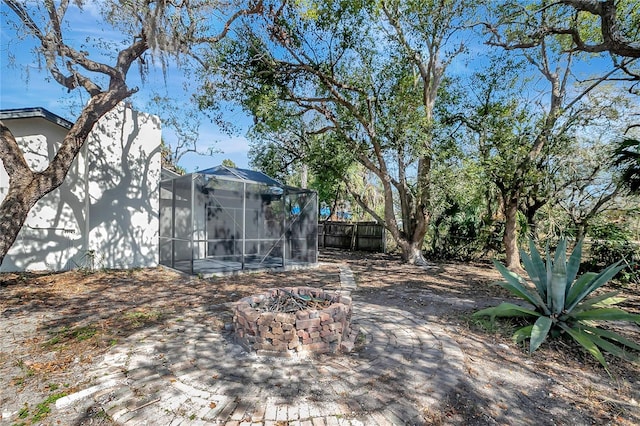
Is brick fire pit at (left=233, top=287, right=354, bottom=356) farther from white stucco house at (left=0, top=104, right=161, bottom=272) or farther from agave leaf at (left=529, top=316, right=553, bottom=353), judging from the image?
white stucco house at (left=0, top=104, right=161, bottom=272)

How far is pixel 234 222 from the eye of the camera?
8828 mm

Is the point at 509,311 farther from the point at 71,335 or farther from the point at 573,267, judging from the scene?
the point at 71,335

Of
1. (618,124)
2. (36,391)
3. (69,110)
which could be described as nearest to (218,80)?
(69,110)

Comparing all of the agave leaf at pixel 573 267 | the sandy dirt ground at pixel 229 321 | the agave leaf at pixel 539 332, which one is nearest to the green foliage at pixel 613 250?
the sandy dirt ground at pixel 229 321

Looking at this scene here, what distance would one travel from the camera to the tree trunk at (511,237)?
8469mm

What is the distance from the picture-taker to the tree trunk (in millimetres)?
8469

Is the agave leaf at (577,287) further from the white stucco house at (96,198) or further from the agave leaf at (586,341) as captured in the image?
the white stucco house at (96,198)

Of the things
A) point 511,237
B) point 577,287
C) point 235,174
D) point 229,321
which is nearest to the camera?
point 577,287

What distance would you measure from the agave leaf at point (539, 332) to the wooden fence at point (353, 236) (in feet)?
30.4

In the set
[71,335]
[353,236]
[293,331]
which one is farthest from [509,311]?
[353,236]

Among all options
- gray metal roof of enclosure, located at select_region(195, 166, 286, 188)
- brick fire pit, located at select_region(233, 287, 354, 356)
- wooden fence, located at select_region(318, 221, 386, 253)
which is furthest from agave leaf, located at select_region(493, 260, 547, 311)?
wooden fence, located at select_region(318, 221, 386, 253)

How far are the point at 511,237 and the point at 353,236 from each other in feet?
20.6

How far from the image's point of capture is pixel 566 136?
7.61 m

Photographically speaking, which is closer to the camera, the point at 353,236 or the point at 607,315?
the point at 607,315
